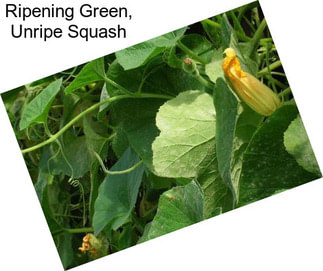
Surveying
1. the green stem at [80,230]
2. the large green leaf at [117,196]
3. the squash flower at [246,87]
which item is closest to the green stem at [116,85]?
the large green leaf at [117,196]

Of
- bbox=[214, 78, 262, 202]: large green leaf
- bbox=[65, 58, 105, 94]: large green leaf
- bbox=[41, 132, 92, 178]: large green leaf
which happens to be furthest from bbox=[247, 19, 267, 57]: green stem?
bbox=[41, 132, 92, 178]: large green leaf

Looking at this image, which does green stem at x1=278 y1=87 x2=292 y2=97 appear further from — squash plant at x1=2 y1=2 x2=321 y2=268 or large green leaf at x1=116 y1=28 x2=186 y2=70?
large green leaf at x1=116 y1=28 x2=186 y2=70

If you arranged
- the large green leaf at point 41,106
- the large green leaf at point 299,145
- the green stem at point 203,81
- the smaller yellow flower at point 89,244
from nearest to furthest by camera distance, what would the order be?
1. the large green leaf at point 299,145
2. the green stem at point 203,81
3. the large green leaf at point 41,106
4. the smaller yellow flower at point 89,244

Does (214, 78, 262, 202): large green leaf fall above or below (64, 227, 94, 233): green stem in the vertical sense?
above

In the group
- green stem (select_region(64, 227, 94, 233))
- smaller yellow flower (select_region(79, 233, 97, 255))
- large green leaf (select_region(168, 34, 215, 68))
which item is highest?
large green leaf (select_region(168, 34, 215, 68))

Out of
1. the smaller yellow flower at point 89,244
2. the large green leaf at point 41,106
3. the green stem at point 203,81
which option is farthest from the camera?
the smaller yellow flower at point 89,244

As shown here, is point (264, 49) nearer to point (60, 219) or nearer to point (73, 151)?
point (73, 151)

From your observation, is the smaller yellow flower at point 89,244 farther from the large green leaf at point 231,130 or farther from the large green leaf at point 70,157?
the large green leaf at point 231,130
